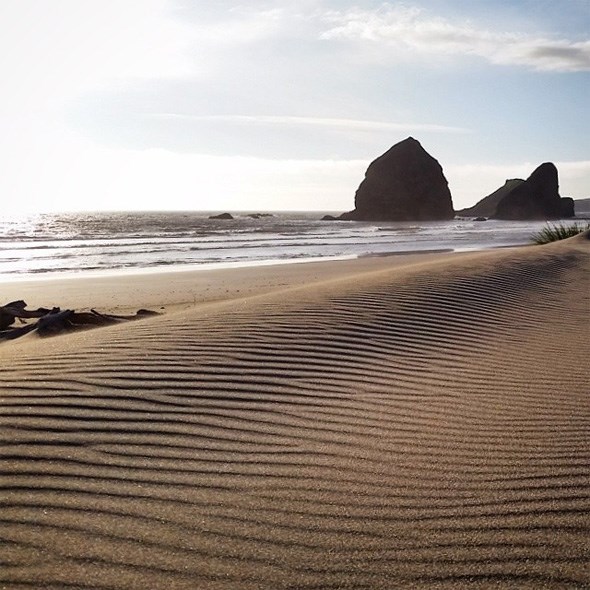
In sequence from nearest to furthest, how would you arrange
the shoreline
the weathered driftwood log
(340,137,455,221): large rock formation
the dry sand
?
the dry sand → the weathered driftwood log → the shoreline → (340,137,455,221): large rock formation

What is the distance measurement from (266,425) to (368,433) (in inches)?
23.0

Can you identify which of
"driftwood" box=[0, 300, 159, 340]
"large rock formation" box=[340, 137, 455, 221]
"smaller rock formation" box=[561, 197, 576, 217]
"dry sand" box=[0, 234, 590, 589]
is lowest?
"dry sand" box=[0, 234, 590, 589]

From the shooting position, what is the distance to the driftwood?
7.89m

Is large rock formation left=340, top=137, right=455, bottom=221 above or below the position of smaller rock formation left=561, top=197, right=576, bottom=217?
above

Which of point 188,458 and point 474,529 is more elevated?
point 188,458

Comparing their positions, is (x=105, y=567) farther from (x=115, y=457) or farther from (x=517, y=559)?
(x=517, y=559)

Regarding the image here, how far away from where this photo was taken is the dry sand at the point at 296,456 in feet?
8.18

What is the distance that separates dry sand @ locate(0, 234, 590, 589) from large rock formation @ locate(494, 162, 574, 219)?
90783mm

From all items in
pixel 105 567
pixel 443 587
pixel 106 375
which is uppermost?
pixel 106 375

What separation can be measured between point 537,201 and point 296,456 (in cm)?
9557

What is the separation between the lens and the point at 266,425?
3791 mm

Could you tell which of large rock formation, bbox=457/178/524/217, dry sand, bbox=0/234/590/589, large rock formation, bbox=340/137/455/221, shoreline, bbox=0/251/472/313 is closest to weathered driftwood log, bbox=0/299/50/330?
shoreline, bbox=0/251/472/313

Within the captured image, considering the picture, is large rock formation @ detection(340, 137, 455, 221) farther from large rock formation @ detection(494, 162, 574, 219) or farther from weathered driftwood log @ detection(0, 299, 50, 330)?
weathered driftwood log @ detection(0, 299, 50, 330)

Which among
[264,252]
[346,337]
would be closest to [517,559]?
[346,337]
